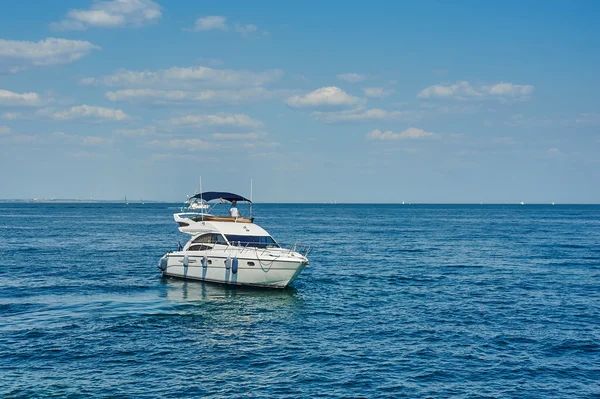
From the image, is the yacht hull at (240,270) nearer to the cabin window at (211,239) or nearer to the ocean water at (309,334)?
the cabin window at (211,239)

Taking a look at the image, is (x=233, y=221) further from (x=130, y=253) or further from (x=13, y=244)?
(x=13, y=244)

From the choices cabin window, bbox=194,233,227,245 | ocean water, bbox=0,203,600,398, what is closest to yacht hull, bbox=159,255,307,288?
cabin window, bbox=194,233,227,245

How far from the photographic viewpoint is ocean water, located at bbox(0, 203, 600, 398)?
20656 mm

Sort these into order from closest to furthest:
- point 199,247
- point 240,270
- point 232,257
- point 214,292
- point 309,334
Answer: point 309,334, point 214,292, point 240,270, point 232,257, point 199,247

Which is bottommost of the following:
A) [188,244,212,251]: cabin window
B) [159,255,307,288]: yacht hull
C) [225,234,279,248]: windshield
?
[159,255,307,288]: yacht hull

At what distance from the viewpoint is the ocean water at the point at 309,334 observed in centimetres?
2066

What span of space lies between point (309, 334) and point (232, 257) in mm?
12235

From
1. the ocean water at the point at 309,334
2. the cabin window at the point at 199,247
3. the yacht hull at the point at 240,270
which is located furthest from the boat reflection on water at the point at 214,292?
the cabin window at the point at 199,247

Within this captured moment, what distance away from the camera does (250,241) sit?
40.0 meters

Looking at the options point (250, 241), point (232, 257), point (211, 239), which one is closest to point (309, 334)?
point (232, 257)

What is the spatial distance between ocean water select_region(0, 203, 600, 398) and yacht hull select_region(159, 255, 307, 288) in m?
1.18

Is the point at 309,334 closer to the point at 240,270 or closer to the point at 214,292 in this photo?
the point at 240,270

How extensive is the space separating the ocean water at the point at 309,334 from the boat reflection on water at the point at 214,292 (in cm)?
20

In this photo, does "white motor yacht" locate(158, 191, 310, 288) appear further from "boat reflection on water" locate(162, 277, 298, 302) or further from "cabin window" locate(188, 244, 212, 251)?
"boat reflection on water" locate(162, 277, 298, 302)
